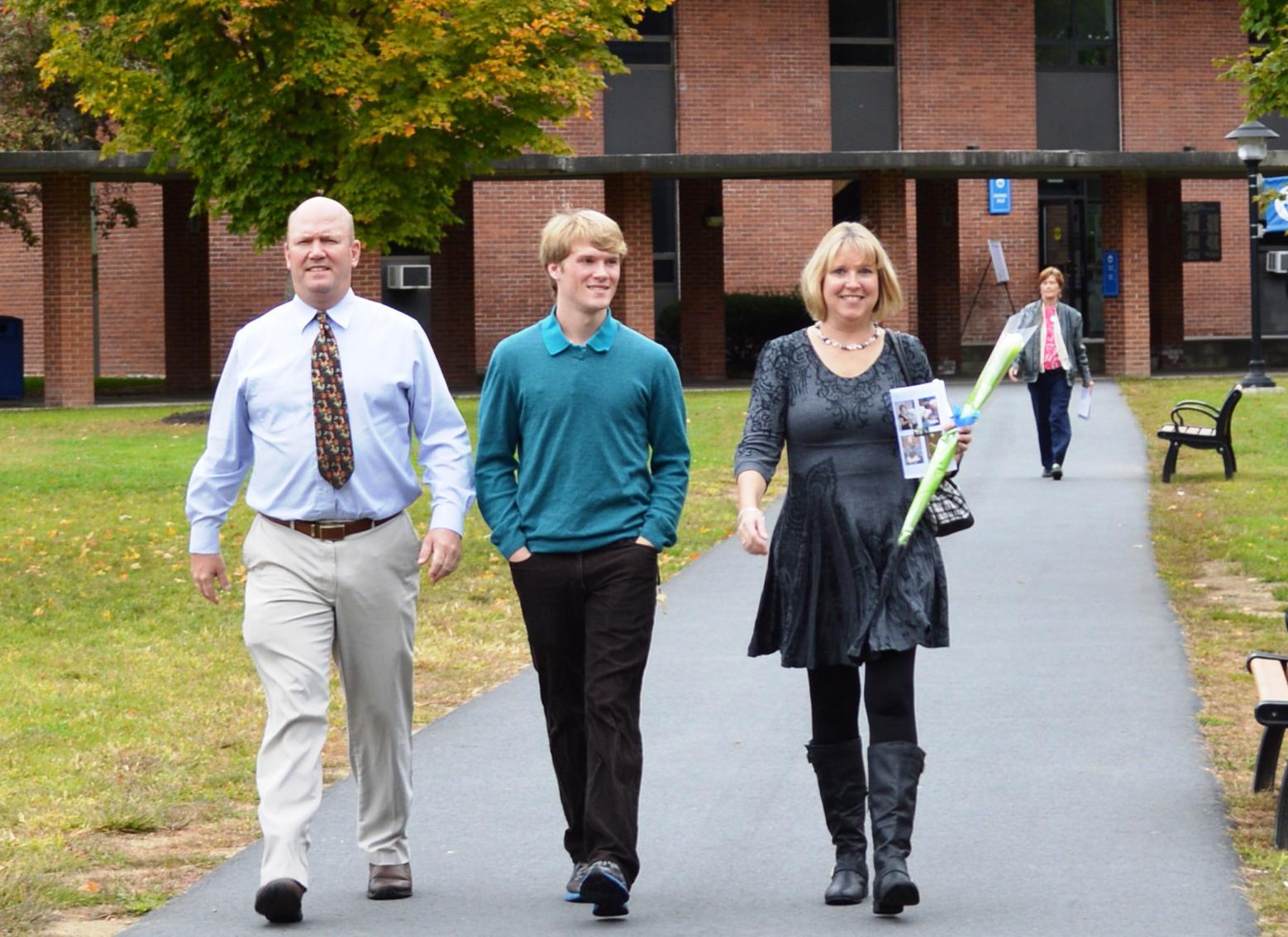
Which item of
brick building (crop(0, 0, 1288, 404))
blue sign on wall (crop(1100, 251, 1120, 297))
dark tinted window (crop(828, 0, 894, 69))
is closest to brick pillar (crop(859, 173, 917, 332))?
brick building (crop(0, 0, 1288, 404))

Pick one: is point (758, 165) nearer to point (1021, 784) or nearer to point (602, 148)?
point (602, 148)

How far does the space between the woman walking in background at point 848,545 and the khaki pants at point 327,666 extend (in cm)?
100

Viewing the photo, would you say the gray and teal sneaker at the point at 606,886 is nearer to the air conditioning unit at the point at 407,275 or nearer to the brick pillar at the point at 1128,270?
the brick pillar at the point at 1128,270

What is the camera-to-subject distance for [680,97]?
126ft

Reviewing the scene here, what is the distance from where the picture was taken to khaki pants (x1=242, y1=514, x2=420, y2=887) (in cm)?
530

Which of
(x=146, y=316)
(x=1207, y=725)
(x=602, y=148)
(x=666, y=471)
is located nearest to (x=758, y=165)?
(x=602, y=148)

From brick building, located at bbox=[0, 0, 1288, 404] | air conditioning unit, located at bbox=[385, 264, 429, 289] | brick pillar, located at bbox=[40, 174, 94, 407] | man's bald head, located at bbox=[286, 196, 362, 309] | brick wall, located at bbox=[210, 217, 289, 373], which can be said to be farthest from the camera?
brick wall, located at bbox=[210, 217, 289, 373]

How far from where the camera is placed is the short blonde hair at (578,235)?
17.6ft

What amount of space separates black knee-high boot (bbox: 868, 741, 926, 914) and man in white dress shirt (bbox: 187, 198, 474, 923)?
50.3 inches

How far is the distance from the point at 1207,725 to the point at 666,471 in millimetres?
3460

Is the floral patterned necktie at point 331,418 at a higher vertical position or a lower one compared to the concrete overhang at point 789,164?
lower

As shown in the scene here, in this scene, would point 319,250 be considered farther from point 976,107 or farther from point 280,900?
point 976,107

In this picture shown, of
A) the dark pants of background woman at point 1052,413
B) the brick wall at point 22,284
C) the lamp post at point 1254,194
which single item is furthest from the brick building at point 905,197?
the dark pants of background woman at point 1052,413

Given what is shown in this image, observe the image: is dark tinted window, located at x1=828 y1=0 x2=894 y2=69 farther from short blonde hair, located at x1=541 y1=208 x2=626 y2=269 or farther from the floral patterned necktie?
the floral patterned necktie
